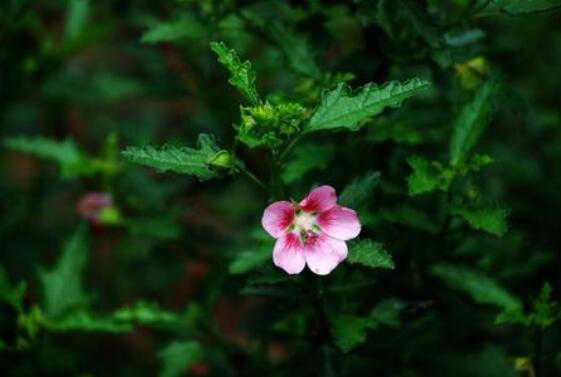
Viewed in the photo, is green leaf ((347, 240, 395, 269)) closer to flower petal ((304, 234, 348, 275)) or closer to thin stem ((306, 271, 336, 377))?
flower petal ((304, 234, 348, 275))

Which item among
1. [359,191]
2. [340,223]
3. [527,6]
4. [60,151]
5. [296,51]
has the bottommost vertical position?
Answer: [340,223]

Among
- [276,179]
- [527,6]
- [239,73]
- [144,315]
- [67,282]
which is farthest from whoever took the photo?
[67,282]

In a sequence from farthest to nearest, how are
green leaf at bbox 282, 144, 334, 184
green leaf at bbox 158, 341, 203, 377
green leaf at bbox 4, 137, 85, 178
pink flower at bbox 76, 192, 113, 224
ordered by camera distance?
→ pink flower at bbox 76, 192, 113, 224 < green leaf at bbox 4, 137, 85, 178 < green leaf at bbox 158, 341, 203, 377 < green leaf at bbox 282, 144, 334, 184

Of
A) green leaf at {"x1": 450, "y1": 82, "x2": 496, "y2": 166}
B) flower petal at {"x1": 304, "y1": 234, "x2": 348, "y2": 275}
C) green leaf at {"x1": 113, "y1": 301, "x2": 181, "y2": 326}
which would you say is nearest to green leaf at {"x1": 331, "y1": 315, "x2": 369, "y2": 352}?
flower petal at {"x1": 304, "y1": 234, "x2": 348, "y2": 275}

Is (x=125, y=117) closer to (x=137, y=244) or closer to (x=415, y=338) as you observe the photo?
(x=137, y=244)

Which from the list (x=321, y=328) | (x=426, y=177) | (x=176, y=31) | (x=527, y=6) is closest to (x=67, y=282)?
(x=176, y=31)

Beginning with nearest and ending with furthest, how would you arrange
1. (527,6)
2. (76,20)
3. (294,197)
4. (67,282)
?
(527,6) < (294,197) < (67,282) < (76,20)

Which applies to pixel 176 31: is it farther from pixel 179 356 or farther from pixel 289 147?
pixel 179 356
